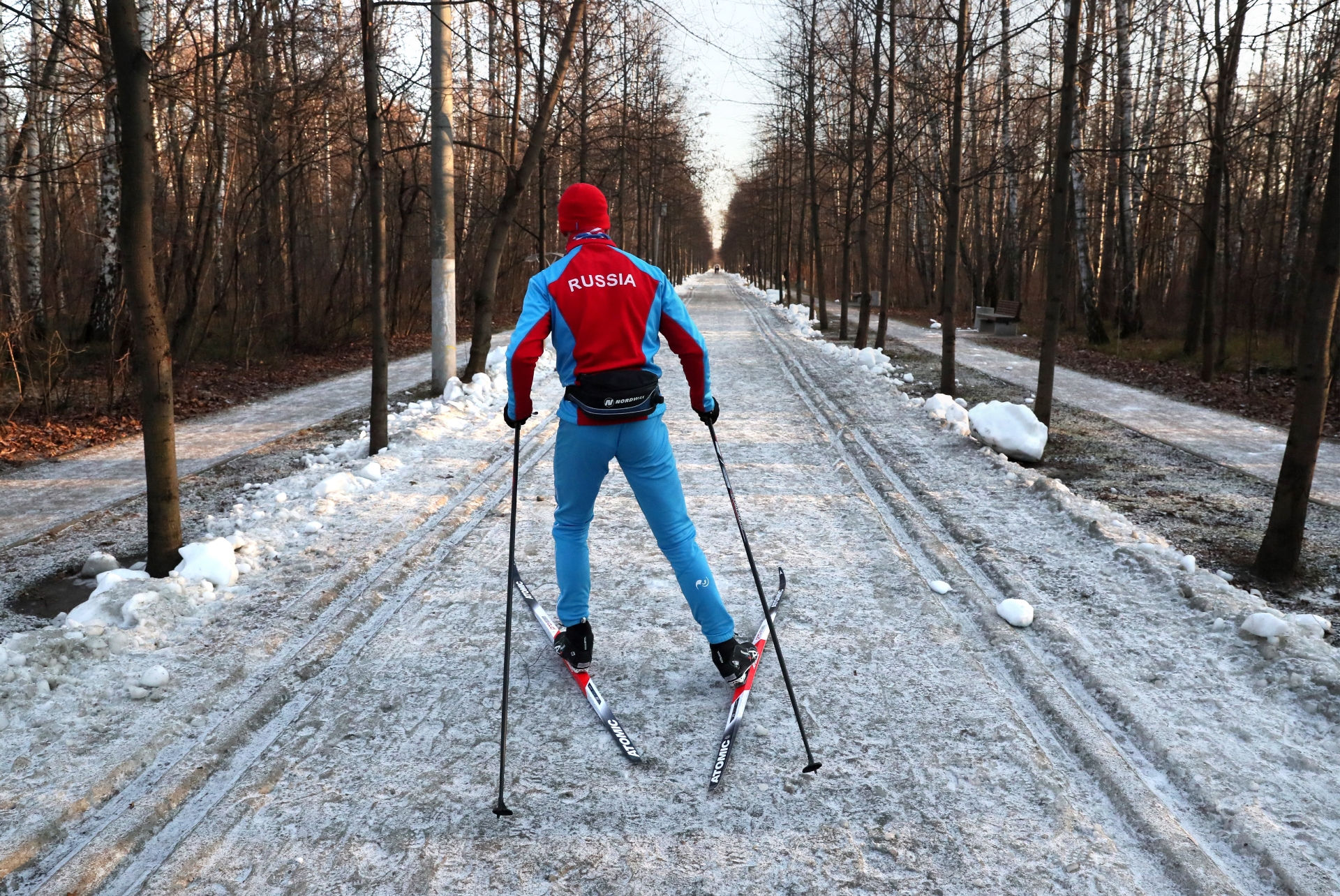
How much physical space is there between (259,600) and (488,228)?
24.8m

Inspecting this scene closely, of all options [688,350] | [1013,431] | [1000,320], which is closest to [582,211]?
[688,350]

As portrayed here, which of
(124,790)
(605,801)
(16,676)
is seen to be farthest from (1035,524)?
(16,676)

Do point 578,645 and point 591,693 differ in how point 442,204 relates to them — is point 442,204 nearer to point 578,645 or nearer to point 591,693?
point 578,645

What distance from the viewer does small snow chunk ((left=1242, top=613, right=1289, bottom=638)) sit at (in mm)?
4324

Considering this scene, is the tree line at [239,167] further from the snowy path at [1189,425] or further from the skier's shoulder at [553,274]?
the snowy path at [1189,425]

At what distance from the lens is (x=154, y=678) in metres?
4.00

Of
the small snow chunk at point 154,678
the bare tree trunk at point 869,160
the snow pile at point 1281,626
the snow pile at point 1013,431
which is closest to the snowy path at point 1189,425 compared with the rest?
the snow pile at point 1013,431

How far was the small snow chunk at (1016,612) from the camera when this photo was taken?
4.75 meters

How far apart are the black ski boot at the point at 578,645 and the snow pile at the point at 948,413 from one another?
653cm

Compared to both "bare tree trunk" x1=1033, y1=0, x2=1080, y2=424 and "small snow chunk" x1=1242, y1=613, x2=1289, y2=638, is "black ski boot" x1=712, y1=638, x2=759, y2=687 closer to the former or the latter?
"small snow chunk" x1=1242, y1=613, x2=1289, y2=638

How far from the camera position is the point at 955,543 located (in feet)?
20.1

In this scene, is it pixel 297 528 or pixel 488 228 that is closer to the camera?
pixel 297 528

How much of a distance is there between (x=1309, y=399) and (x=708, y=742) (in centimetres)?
444

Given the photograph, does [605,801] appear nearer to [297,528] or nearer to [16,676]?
[16,676]
